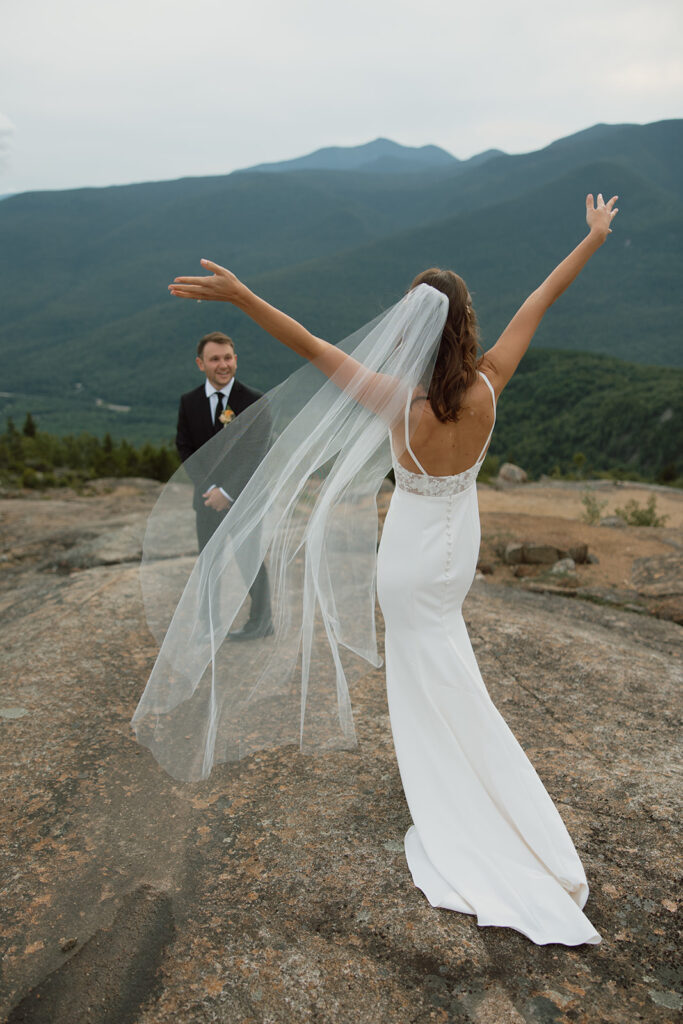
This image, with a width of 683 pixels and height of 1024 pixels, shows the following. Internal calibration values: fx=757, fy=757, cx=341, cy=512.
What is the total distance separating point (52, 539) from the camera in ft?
28.6

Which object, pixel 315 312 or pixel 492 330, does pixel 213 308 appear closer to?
pixel 315 312

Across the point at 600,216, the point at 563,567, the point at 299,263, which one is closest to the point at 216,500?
the point at 600,216

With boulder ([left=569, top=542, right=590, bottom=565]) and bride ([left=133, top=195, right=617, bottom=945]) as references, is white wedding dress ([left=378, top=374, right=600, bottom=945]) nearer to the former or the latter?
bride ([left=133, top=195, right=617, bottom=945])

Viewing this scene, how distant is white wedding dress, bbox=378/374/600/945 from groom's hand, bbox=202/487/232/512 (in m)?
0.72

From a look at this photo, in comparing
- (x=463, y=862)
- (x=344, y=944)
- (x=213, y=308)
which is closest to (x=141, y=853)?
(x=344, y=944)

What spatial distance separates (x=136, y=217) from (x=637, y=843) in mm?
200924

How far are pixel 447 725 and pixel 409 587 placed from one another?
54 centimetres

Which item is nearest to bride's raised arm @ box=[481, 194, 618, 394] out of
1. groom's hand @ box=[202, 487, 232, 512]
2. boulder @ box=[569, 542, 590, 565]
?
groom's hand @ box=[202, 487, 232, 512]

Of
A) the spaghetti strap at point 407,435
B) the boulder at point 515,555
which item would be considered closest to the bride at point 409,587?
the spaghetti strap at point 407,435

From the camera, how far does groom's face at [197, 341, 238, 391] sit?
445 cm

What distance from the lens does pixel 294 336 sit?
247cm

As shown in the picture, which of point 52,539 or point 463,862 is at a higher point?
point 463,862

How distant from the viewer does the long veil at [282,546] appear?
2.74m

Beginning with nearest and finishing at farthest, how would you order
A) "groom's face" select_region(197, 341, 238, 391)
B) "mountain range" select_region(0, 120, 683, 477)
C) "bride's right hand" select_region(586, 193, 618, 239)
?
"bride's right hand" select_region(586, 193, 618, 239) < "groom's face" select_region(197, 341, 238, 391) < "mountain range" select_region(0, 120, 683, 477)
